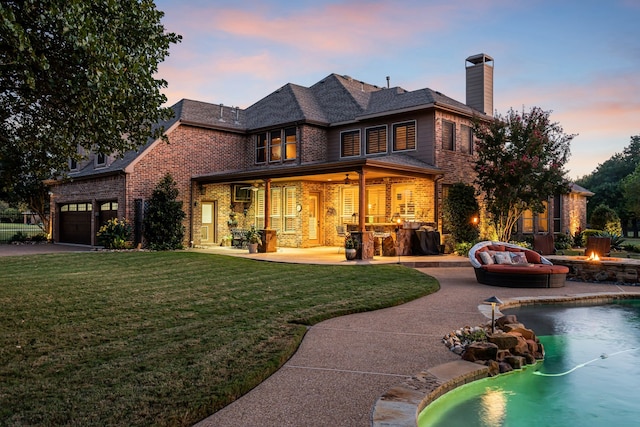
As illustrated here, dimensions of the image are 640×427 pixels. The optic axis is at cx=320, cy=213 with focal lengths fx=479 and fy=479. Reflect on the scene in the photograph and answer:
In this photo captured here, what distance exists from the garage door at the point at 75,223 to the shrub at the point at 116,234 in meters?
3.79

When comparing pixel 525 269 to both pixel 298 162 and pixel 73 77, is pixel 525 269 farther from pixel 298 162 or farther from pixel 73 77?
pixel 298 162

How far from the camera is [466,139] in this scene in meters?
19.7

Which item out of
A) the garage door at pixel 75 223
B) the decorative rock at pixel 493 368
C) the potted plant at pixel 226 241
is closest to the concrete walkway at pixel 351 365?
the decorative rock at pixel 493 368

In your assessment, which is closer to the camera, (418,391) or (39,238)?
(418,391)

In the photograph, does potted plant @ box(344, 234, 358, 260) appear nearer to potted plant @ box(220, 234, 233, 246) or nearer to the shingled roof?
the shingled roof

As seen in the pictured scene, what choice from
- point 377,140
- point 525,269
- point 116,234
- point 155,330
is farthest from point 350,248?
point 116,234

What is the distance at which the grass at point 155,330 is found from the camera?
3.87 metres

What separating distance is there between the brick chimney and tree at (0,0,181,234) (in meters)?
16.4

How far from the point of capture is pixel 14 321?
682 centimetres

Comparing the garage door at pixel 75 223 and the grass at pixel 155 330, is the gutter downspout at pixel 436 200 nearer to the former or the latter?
the grass at pixel 155 330

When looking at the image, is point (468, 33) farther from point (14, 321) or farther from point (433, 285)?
point (14, 321)

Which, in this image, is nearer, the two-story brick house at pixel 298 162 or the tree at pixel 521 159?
the tree at pixel 521 159

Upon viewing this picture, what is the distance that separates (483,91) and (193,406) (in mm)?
20368

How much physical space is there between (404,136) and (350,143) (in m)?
2.82
